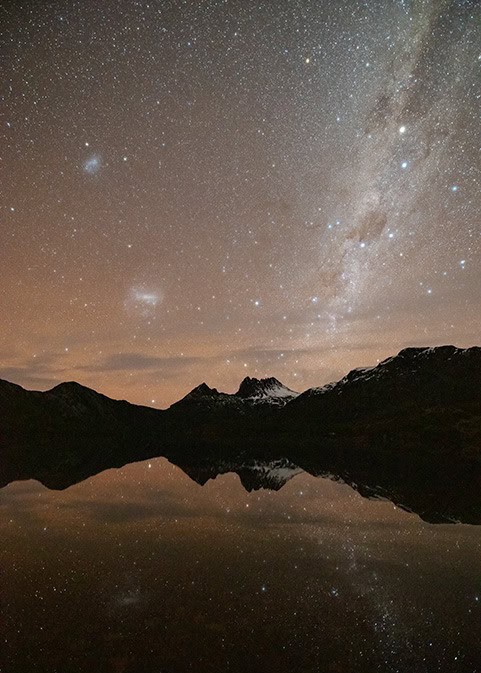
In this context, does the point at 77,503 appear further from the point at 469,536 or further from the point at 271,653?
the point at 469,536

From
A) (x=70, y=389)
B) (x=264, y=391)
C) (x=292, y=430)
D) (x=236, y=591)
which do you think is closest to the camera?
(x=236, y=591)

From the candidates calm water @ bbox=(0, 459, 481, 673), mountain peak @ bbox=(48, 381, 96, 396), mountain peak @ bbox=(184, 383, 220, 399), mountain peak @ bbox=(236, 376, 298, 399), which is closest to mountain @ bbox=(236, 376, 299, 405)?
mountain peak @ bbox=(236, 376, 298, 399)

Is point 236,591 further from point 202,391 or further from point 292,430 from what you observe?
point 202,391

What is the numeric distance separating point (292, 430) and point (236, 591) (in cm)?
12048

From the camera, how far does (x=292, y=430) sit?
4985 inches

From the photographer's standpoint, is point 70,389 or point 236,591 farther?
point 70,389

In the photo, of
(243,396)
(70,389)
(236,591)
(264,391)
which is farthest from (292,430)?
(236,591)

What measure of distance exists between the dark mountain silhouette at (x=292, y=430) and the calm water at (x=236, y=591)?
11847 mm

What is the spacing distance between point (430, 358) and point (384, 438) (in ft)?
123

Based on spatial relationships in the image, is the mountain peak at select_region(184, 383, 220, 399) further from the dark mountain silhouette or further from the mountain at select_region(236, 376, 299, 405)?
the mountain at select_region(236, 376, 299, 405)

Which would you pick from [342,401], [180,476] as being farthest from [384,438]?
[180,476]

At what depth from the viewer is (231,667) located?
21.9 feet

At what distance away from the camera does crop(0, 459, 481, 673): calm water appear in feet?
23.2

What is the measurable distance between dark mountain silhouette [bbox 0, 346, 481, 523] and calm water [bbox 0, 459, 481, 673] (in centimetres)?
1185
